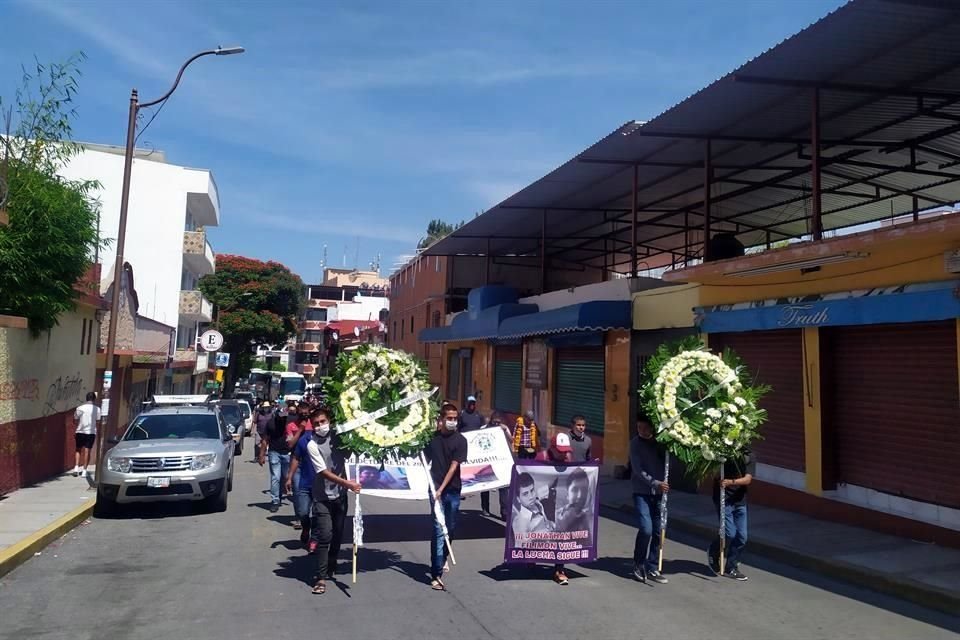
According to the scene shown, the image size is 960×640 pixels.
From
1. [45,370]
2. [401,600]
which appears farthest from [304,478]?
[45,370]

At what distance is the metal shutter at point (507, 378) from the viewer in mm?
24761

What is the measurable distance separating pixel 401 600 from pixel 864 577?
4.97 metres

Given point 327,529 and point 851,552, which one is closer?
point 327,529

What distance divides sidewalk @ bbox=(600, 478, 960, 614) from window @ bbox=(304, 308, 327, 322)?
76896 millimetres

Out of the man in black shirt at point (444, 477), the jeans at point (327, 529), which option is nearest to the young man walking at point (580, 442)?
the man in black shirt at point (444, 477)

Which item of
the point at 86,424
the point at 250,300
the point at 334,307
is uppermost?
the point at 334,307

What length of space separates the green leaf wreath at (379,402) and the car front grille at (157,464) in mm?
4673

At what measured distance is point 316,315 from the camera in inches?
3425

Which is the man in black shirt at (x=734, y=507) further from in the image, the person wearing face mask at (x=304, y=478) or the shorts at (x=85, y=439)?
the shorts at (x=85, y=439)

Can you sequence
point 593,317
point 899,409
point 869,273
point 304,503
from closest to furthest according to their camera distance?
point 304,503
point 899,409
point 869,273
point 593,317

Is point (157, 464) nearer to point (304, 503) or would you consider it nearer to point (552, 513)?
point (304, 503)

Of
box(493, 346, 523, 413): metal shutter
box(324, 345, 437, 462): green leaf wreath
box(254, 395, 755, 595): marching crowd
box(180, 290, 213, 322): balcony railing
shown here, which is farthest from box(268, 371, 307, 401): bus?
box(254, 395, 755, 595): marching crowd

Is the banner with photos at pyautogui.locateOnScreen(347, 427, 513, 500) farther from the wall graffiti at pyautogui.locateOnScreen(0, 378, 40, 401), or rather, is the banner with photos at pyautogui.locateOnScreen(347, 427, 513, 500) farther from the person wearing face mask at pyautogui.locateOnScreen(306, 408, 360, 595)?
the wall graffiti at pyautogui.locateOnScreen(0, 378, 40, 401)

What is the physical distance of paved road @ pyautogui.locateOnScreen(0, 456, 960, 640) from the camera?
636 cm
